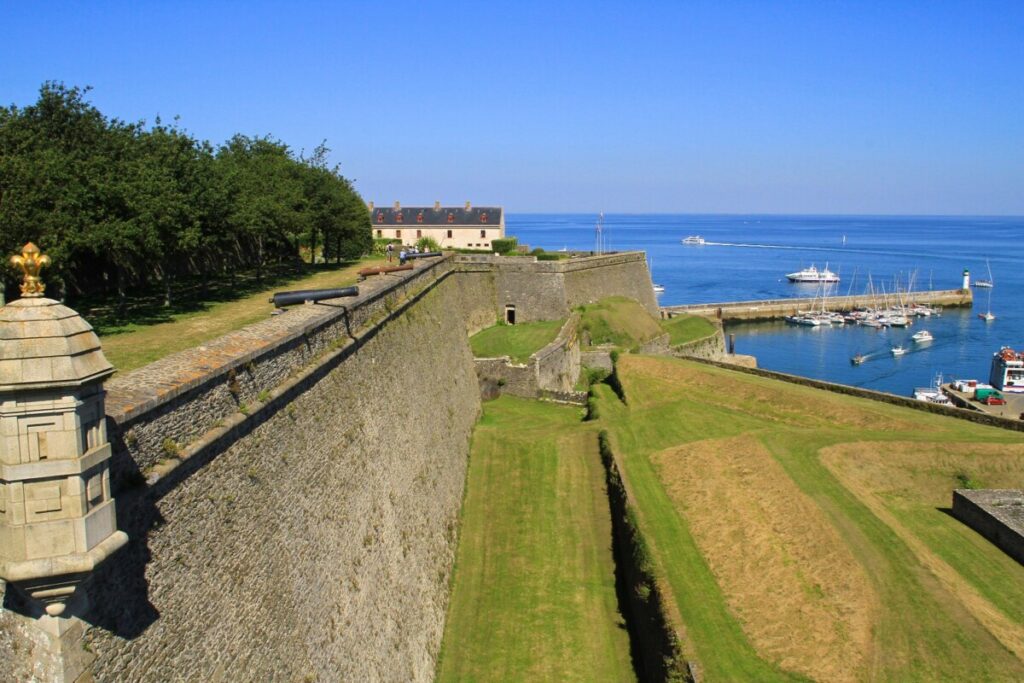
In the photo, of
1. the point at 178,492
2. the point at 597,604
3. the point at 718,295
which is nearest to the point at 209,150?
the point at 597,604

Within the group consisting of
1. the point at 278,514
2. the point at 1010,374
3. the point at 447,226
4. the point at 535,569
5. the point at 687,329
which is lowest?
the point at 1010,374

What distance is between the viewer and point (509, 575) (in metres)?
18.1

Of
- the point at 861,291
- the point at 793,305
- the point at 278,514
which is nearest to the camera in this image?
the point at 278,514

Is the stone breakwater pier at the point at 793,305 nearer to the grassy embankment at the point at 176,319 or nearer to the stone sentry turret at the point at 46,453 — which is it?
the grassy embankment at the point at 176,319

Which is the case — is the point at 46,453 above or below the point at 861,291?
above

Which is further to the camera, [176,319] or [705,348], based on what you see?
[705,348]

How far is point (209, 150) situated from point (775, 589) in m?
24.9

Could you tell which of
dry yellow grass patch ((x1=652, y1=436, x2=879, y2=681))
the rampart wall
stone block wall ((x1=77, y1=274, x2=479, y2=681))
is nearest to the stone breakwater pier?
the rampart wall

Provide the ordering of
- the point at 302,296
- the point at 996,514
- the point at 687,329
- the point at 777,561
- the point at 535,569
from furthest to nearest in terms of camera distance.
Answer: the point at 687,329, the point at 535,569, the point at 996,514, the point at 777,561, the point at 302,296

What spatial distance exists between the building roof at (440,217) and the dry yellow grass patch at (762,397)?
3997cm

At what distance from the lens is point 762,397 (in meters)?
28.7

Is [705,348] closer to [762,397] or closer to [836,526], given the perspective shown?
[762,397]

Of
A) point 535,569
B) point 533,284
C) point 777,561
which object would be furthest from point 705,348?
point 777,561

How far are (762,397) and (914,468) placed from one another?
304 inches
